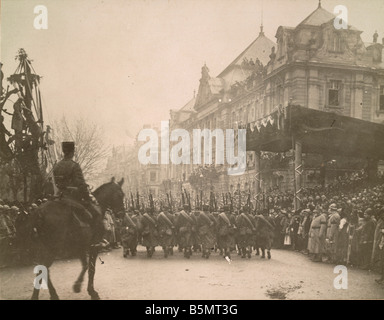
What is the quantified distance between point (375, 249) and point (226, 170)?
25.1ft

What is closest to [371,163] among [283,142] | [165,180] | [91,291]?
[283,142]

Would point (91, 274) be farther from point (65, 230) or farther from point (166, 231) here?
point (166, 231)

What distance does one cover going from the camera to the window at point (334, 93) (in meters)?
14.8

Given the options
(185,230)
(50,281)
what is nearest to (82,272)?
(50,281)

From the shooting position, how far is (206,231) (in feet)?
39.4

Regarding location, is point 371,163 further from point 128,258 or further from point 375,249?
point 128,258

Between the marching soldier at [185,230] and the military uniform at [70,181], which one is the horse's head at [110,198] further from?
the marching soldier at [185,230]

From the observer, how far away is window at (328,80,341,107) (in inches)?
582

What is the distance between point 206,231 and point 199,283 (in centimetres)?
387

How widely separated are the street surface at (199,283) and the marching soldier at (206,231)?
2038 mm

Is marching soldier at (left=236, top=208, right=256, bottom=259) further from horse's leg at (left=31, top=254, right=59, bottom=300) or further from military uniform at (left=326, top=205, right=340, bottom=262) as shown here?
horse's leg at (left=31, top=254, right=59, bottom=300)

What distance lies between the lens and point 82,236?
7000mm
